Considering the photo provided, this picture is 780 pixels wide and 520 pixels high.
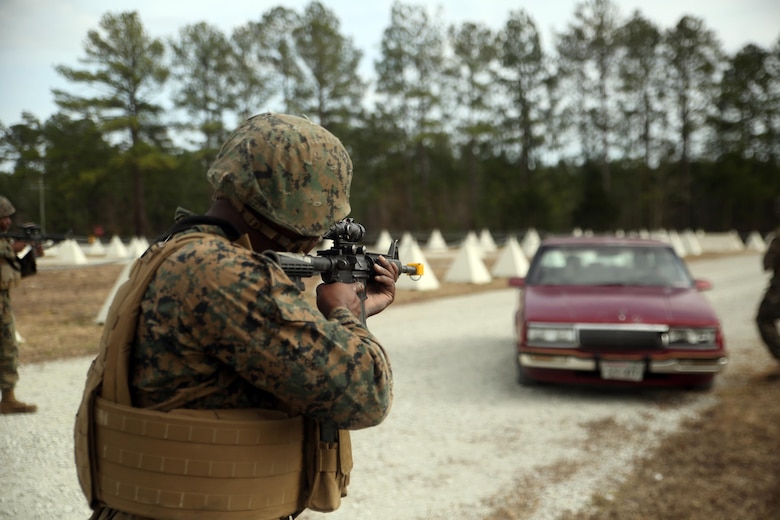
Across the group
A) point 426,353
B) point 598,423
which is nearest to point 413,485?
point 598,423

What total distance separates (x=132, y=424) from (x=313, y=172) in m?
0.79

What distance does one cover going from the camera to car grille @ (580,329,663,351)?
6086 mm

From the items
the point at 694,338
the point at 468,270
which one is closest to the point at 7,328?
the point at 694,338

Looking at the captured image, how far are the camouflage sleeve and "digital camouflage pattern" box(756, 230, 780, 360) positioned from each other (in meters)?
7.08

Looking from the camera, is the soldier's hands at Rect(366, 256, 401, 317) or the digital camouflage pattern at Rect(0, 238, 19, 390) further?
the digital camouflage pattern at Rect(0, 238, 19, 390)

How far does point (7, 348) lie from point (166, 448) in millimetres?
4564

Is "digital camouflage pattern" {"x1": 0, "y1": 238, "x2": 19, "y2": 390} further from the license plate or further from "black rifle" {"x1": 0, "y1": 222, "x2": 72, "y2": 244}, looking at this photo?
the license plate

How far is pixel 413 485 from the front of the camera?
423 centimetres

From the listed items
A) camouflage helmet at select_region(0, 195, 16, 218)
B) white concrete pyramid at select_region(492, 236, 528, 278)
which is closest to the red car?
camouflage helmet at select_region(0, 195, 16, 218)

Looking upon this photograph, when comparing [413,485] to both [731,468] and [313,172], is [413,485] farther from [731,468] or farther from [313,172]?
[313,172]

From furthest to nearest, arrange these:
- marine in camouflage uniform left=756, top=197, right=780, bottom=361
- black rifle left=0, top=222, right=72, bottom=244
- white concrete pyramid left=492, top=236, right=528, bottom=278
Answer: white concrete pyramid left=492, top=236, right=528, bottom=278 < marine in camouflage uniform left=756, top=197, right=780, bottom=361 < black rifle left=0, top=222, right=72, bottom=244

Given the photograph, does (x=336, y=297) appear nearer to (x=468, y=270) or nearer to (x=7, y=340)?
(x=7, y=340)

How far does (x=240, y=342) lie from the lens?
4.91 ft

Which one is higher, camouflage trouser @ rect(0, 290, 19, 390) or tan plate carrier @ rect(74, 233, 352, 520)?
tan plate carrier @ rect(74, 233, 352, 520)
